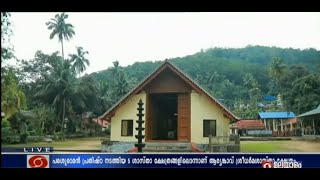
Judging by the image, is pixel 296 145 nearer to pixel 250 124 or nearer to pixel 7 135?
pixel 250 124

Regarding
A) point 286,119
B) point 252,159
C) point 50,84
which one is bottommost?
point 252,159

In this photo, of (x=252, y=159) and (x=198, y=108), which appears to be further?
(x=198, y=108)

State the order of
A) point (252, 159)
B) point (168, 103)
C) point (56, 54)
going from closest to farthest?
point (252, 159), point (56, 54), point (168, 103)

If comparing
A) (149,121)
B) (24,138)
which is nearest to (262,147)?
(149,121)

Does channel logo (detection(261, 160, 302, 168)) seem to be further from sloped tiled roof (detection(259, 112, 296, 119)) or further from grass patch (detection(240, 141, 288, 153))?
sloped tiled roof (detection(259, 112, 296, 119))

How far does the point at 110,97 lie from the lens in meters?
6.00

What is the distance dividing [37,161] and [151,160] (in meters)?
1.27

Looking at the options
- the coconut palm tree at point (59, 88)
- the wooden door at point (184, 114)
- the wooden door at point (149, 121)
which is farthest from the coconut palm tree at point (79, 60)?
the wooden door at point (184, 114)

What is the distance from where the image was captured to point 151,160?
5.47 m

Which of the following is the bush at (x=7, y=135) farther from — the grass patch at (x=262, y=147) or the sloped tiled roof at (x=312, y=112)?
the sloped tiled roof at (x=312, y=112)

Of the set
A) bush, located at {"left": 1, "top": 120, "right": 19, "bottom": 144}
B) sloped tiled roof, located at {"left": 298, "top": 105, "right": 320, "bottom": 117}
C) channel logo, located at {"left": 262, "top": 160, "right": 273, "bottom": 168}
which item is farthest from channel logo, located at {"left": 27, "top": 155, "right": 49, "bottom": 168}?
sloped tiled roof, located at {"left": 298, "top": 105, "right": 320, "bottom": 117}

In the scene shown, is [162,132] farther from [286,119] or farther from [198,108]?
[286,119]
